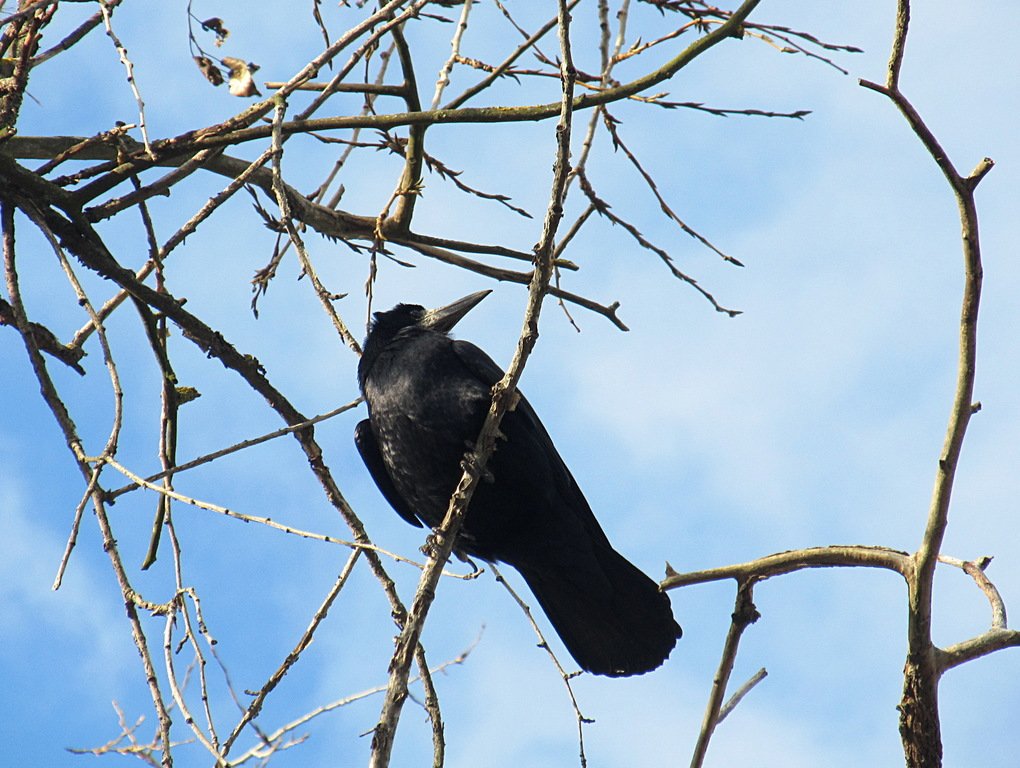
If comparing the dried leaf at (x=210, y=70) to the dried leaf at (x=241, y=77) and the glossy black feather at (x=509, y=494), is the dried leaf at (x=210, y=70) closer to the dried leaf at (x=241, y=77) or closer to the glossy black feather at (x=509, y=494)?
the dried leaf at (x=241, y=77)

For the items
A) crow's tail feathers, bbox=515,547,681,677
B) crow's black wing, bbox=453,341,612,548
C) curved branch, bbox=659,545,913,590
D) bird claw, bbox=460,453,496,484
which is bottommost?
curved branch, bbox=659,545,913,590

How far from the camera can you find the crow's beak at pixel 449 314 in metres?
5.46

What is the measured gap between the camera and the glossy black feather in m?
4.45

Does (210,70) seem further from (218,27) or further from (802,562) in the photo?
(802,562)

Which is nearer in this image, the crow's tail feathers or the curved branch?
the curved branch

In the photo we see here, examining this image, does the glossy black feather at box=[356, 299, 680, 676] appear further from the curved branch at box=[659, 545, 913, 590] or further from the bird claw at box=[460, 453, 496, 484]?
the curved branch at box=[659, 545, 913, 590]

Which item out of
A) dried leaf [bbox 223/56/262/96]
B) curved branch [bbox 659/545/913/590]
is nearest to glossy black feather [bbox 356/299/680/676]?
curved branch [bbox 659/545/913/590]

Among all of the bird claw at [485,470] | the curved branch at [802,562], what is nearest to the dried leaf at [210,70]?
the bird claw at [485,470]

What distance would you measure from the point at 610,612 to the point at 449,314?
1.68 meters

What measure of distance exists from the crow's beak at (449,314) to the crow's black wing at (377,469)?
0.71 m

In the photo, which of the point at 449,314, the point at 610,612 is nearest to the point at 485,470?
the point at 610,612

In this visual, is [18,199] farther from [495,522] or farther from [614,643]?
[614,643]

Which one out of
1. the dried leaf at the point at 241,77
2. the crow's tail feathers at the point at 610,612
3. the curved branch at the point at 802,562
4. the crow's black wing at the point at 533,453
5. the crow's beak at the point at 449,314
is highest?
the crow's beak at the point at 449,314

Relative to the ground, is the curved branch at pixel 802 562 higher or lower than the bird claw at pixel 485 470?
lower
